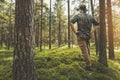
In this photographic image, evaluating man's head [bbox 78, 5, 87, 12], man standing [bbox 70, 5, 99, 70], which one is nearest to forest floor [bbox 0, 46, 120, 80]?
man standing [bbox 70, 5, 99, 70]

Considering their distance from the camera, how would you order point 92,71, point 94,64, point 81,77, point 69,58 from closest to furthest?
point 81,77 < point 92,71 < point 94,64 < point 69,58

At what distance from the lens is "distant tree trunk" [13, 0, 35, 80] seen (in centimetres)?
465

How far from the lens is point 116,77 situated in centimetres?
764

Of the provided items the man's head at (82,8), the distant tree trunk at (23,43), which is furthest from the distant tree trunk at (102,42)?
the distant tree trunk at (23,43)

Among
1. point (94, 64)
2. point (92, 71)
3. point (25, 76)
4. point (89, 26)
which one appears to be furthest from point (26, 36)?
point (94, 64)

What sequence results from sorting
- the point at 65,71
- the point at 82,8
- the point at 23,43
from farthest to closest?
the point at 82,8
the point at 65,71
the point at 23,43

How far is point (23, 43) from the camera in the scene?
466 centimetres

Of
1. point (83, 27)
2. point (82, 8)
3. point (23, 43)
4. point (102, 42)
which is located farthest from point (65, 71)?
point (23, 43)

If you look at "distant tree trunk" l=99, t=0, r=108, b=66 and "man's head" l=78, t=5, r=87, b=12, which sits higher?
"man's head" l=78, t=5, r=87, b=12

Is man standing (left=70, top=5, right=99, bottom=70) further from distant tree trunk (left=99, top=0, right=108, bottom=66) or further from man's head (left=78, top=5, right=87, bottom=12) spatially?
distant tree trunk (left=99, top=0, right=108, bottom=66)

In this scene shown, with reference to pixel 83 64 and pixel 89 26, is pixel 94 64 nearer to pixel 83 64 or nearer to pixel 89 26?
pixel 83 64

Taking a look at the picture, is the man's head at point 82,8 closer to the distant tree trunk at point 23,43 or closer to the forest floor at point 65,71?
the forest floor at point 65,71

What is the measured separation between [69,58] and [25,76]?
4.31 meters

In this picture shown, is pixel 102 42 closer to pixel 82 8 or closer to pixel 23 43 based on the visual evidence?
pixel 82 8
